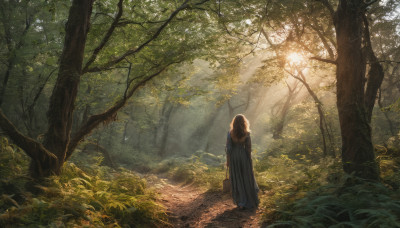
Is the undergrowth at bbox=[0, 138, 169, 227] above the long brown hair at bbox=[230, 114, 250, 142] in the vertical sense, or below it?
below

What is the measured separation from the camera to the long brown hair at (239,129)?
5973 mm

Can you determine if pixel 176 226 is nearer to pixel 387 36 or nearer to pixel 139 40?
pixel 139 40

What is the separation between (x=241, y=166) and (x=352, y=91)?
3.04 meters

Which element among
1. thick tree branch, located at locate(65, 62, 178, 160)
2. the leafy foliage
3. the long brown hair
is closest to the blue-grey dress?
the long brown hair

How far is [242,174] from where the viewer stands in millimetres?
6043

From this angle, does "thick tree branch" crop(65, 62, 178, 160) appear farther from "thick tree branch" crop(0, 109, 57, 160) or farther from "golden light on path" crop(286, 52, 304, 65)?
"golden light on path" crop(286, 52, 304, 65)

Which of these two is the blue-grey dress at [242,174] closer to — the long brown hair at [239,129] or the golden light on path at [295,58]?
the long brown hair at [239,129]

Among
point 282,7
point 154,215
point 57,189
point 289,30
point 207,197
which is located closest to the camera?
point 57,189

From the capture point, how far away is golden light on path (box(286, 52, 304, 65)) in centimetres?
947

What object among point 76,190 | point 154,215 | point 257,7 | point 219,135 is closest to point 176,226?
point 154,215

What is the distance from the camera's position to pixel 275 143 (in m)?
16.8

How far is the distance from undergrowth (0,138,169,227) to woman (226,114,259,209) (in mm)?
1912

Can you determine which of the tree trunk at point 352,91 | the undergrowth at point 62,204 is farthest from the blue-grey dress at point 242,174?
the tree trunk at point 352,91

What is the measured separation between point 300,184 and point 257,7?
6.01m
